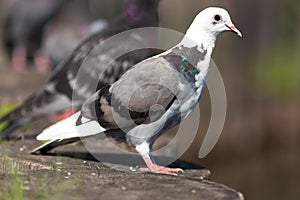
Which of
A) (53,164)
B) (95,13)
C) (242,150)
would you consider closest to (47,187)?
(53,164)

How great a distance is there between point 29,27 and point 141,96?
371 inches

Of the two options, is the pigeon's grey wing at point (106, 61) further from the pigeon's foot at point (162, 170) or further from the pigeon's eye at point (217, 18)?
the pigeon's foot at point (162, 170)

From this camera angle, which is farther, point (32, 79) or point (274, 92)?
point (274, 92)

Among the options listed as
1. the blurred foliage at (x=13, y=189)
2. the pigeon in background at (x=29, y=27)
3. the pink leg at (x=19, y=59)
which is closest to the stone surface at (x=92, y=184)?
the blurred foliage at (x=13, y=189)

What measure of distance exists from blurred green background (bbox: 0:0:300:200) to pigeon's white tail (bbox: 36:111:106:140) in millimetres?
5888

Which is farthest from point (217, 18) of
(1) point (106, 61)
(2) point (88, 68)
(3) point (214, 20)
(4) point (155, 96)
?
(2) point (88, 68)

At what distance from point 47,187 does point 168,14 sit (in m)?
9.45

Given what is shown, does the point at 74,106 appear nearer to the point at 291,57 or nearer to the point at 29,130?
the point at 29,130

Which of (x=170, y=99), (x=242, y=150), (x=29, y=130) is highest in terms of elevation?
(x=170, y=99)

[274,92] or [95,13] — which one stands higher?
[95,13]

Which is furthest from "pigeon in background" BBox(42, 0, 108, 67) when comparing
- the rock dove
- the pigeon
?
the pigeon

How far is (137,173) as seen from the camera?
4.85 metres

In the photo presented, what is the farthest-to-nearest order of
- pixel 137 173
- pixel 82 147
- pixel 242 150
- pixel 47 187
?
1. pixel 242 150
2. pixel 82 147
3. pixel 137 173
4. pixel 47 187

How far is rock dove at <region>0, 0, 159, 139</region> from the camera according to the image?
7312mm
